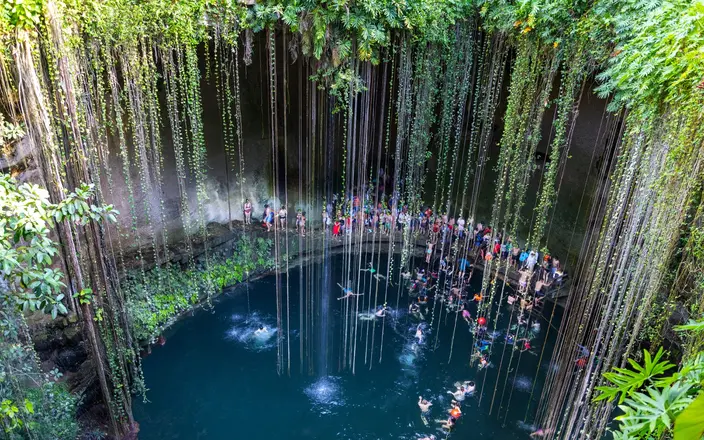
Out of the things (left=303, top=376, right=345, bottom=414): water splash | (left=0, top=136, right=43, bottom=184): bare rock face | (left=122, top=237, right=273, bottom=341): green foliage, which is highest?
(left=0, top=136, right=43, bottom=184): bare rock face

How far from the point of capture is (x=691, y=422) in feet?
3.56

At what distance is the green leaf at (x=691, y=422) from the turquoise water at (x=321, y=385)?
17.1ft

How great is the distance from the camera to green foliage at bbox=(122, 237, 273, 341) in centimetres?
679

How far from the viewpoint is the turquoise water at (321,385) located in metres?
5.84

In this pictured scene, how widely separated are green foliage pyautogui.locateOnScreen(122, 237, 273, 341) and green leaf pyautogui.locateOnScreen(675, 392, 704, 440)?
6.64m

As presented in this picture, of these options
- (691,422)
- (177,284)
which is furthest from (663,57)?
(177,284)

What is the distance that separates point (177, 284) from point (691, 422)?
7.70m

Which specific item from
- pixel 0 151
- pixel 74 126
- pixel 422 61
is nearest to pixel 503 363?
pixel 422 61

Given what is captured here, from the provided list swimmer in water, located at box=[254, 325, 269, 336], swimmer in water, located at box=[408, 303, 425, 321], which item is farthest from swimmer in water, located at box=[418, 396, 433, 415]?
swimmer in water, located at box=[254, 325, 269, 336]

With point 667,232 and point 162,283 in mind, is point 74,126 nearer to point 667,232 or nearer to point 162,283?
point 162,283

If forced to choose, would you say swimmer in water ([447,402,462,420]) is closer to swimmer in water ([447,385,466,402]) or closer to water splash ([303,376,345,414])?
swimmer in water ([447,385,466,402])

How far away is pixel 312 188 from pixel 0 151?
6.05 metres

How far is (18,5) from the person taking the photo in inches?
156

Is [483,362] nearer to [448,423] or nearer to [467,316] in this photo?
[467,316]
